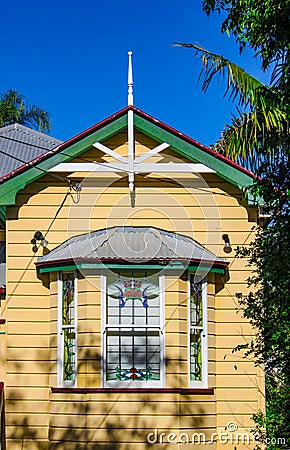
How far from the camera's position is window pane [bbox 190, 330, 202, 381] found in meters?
12.2

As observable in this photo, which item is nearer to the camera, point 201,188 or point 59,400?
point 59,400

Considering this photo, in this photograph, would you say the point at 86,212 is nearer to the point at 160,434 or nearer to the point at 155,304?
the point at 155,304

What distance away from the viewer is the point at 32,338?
40.7 ft

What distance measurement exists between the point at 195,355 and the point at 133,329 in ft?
3.72

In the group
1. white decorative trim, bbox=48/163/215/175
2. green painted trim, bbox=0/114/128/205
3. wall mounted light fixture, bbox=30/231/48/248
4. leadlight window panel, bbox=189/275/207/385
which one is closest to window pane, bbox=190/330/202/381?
leadlight window panel, bbox=189/275/207/385

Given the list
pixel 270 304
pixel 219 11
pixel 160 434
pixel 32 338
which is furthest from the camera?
pixel 32 338

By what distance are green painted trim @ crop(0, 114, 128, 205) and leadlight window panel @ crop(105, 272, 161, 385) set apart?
2240 millimetres

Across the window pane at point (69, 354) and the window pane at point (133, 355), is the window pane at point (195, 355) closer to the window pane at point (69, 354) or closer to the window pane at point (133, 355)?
the window pane at point (133, 355)

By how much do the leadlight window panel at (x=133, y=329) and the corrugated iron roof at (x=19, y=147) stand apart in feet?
19.5

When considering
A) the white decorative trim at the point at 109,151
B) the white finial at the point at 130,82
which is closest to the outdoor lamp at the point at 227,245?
the white decorative trim at the point at 109,151

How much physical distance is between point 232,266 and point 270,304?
4.19 meters

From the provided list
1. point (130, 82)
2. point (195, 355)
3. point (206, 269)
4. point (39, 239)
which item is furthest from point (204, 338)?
point (130, 82)

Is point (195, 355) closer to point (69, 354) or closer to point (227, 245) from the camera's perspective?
point (227, 245)

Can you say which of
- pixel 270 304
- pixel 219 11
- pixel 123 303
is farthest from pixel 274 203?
pixel 123 303
